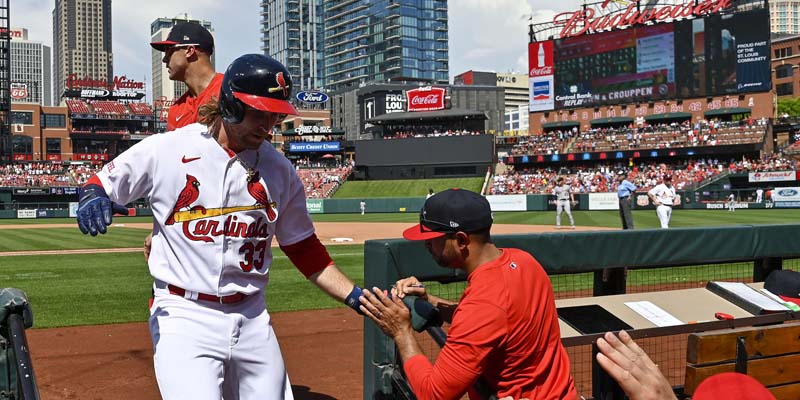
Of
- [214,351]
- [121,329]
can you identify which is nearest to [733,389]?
[214,351]

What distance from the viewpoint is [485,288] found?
106 inches

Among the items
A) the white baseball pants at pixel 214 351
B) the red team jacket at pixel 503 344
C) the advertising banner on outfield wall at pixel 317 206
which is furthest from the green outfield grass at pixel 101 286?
the advertising banner on outfield wall at pixel 317 206

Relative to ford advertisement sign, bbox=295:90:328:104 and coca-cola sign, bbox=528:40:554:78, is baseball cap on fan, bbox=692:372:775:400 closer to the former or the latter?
coca-cola sign, bbox=528:40:554:78

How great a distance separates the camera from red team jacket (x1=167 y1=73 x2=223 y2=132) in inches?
138

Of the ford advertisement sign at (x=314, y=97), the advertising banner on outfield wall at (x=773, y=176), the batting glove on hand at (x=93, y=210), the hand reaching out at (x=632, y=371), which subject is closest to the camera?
the hand reaching out at (x=632, y=371)

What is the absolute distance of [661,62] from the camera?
173 ft

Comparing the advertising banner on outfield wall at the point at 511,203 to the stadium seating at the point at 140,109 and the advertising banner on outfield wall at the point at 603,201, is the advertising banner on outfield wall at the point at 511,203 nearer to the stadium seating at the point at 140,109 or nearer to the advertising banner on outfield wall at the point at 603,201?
the advertising banner on outfield wall at the point at 603,201

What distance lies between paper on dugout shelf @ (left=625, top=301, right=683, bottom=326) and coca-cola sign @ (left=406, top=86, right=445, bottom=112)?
63.5 metres

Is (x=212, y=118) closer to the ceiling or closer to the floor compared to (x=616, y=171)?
closer to the floor

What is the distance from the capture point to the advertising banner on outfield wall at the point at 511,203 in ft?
134

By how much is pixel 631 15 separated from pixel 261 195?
56.8m

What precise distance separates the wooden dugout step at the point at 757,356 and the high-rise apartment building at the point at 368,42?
12265 cm

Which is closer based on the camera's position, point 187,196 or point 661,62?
point 187,196

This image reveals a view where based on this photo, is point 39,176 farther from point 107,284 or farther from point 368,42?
point 368,42
